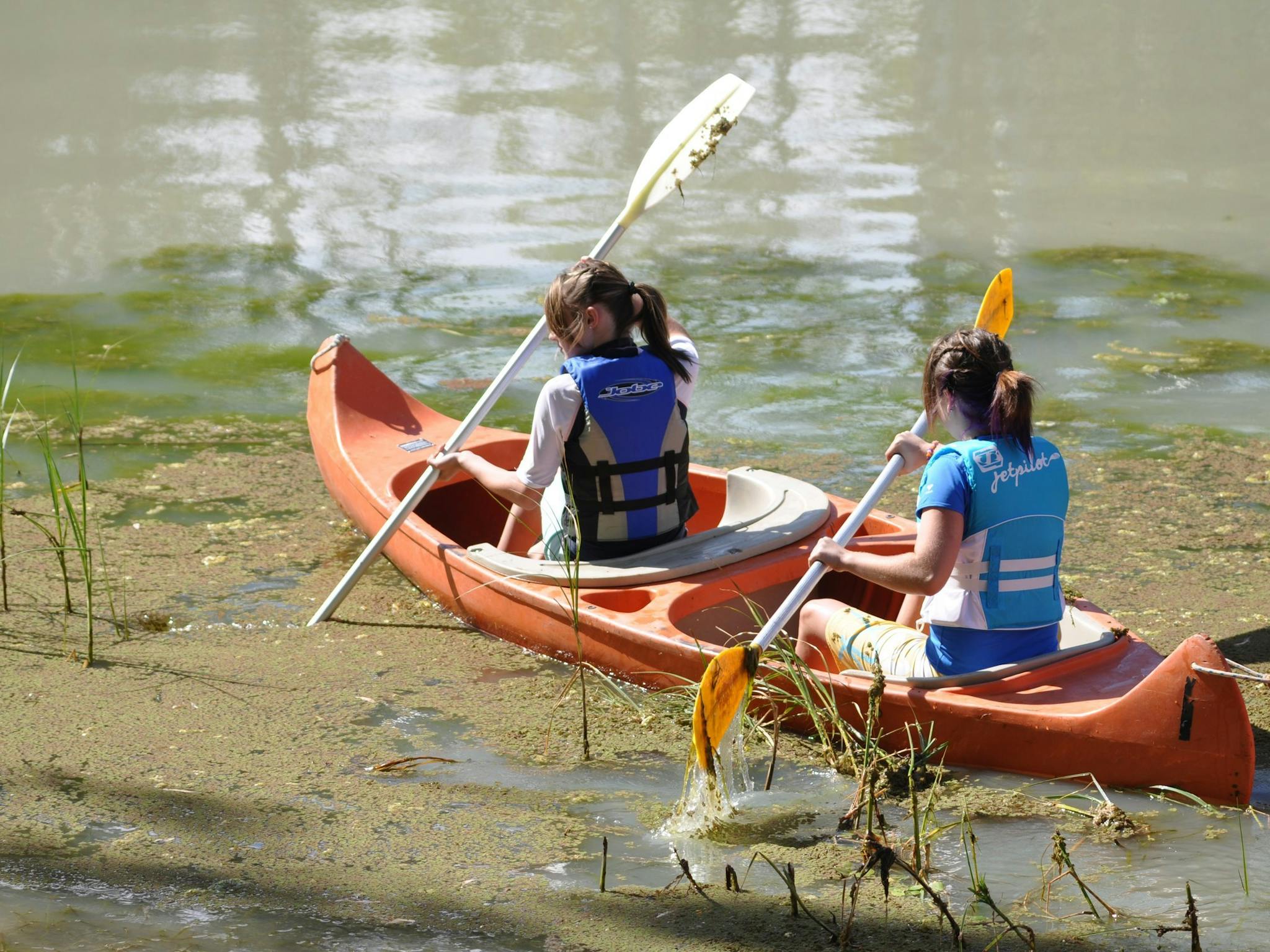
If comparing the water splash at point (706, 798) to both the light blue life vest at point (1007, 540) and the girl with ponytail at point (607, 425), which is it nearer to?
the light blue life vest at point (1007, 540)

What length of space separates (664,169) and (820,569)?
1.90 metres

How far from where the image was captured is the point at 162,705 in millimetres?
3738

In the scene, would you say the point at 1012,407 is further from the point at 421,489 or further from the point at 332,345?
the point at 332,345

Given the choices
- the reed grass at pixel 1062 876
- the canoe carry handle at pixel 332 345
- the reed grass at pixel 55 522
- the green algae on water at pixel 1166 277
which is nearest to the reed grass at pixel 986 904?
the reed grass at pixel 1062 876

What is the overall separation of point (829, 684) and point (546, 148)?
940cm

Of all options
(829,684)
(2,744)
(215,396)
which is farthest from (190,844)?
(215,396)

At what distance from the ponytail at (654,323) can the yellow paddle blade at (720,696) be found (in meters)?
1.00

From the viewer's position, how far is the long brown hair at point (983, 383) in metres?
3.07

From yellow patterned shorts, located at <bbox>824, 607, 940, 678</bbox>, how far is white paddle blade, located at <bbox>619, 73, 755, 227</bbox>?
1.75 meters

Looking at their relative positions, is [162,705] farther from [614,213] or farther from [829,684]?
[614,213]

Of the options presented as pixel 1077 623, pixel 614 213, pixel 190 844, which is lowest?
pixel 190 844

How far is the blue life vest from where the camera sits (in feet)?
12.7

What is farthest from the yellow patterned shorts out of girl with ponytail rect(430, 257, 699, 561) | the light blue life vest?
girl with ponytail rect(430, 257, 699, 561)

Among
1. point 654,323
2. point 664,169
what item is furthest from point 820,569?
point 664,169
